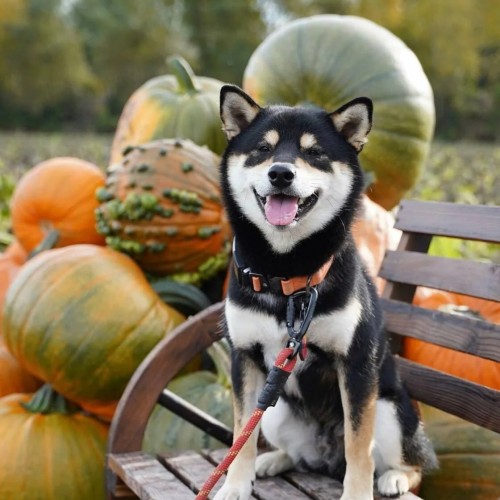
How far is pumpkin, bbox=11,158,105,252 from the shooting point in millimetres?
3201

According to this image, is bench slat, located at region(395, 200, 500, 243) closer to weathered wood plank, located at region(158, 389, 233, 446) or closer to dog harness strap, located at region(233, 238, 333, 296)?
dog harness strap, located at region(233, 238, 333, 296)

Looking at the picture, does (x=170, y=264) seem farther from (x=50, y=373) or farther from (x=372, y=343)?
(x=372, y=343)

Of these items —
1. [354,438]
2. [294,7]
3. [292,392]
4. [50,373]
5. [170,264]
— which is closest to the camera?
[354,438]

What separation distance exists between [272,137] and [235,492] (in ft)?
3.21

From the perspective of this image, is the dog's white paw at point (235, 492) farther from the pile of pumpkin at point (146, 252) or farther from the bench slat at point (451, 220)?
A: the bench slat at point (451, 220)

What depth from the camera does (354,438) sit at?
1796 millimetres

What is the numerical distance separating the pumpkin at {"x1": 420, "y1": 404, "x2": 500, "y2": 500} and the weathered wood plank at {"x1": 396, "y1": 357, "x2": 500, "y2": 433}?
26 cm

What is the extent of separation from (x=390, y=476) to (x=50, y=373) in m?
1.33

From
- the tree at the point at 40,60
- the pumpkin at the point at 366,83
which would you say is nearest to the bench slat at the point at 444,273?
the pumpkin at the point at 366,83

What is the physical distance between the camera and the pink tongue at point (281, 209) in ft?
5.68

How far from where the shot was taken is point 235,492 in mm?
1897

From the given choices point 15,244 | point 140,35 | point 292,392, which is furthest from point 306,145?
point 140,35

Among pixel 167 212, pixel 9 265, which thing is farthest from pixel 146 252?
pixel 9 265

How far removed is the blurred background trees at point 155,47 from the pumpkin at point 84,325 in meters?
29.4
